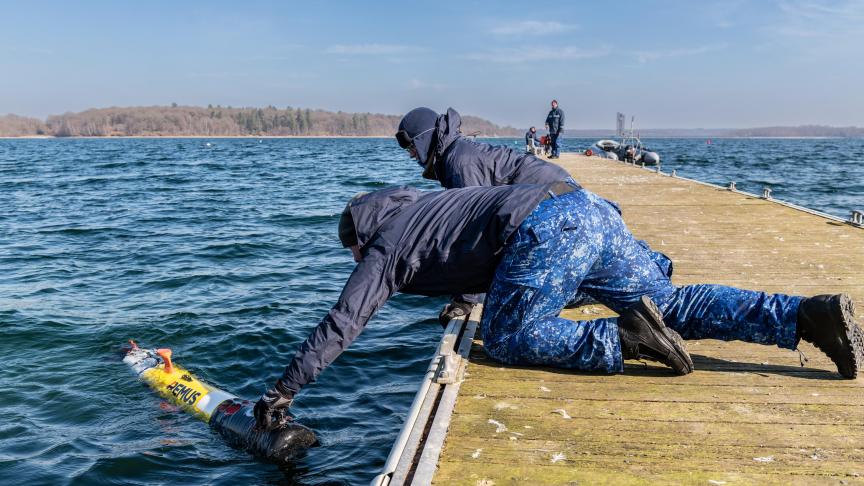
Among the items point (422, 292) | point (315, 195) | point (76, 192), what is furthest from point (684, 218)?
point (76, 192)

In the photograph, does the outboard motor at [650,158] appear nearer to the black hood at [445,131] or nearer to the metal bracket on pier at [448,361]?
the black hood at [445,131]

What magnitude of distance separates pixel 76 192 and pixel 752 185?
29442 millimetres

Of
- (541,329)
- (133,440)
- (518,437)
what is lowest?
(133,440)

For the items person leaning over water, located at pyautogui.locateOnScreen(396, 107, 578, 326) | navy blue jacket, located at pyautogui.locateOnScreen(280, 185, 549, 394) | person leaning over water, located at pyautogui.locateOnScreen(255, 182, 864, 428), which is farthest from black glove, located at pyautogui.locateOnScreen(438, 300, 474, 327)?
→ navy blue jacket, located at pyautogui.locateOnScreen(280, 185, 549, 394)

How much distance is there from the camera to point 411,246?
4.14 meters

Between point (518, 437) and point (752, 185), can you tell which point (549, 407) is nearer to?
point (518, 437)

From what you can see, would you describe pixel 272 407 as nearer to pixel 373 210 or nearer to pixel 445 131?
pixel 373 210

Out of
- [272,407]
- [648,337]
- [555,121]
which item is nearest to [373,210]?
[272,407]

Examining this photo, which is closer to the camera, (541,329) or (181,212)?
(541,329)

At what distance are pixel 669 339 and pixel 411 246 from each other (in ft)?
5.64

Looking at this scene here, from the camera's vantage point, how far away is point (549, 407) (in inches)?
159

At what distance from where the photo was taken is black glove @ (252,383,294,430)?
169 inches

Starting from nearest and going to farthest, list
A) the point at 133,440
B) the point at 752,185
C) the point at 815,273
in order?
1. the point at 133,440
2. the point at 815,273
3. the point at 752,185

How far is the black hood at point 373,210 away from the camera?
4.18 meters
